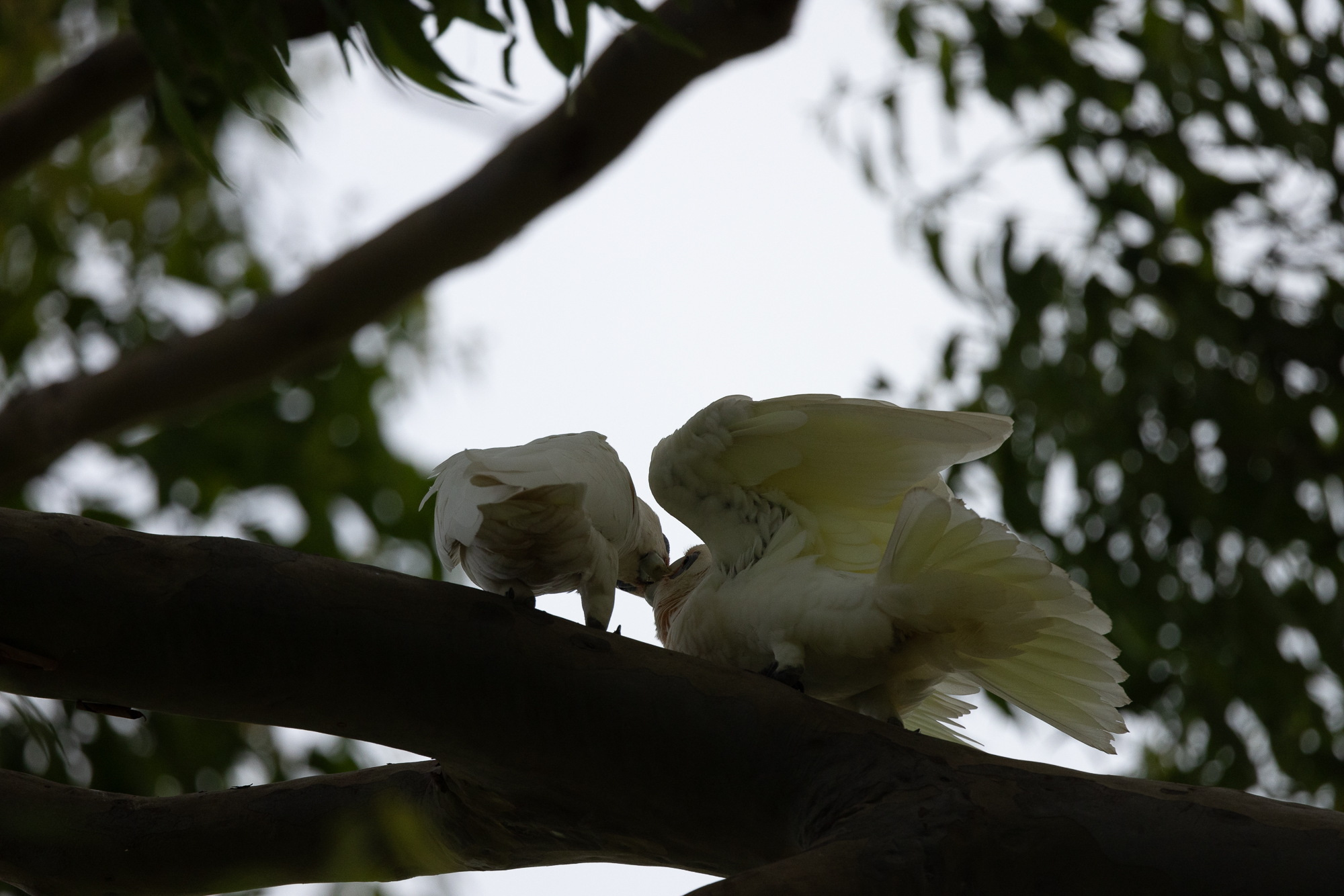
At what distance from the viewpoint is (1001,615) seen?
110cm

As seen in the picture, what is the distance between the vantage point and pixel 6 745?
7.63ft

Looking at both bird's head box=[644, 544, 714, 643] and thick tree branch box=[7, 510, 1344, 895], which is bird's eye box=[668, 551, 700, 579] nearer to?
bird's head box=[644, 544, 714, 643]

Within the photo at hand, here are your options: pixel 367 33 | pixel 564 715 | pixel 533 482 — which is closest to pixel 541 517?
pixel 533 482

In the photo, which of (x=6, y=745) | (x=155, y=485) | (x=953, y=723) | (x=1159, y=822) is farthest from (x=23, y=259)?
(x=1159, y=822)

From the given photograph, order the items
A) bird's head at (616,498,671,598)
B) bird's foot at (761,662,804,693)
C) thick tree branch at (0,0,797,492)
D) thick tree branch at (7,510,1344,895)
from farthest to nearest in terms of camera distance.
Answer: thick tree branch at (0,0,797,492) < bird's head at (616,498,671,598) < bird's foot at (761,662,804,693) < thick tree branch at (7,510,1344,895)

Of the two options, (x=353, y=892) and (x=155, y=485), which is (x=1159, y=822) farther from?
(x=155, y=485)

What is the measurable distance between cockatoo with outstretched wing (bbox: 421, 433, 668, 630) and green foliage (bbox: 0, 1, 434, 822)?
148cm

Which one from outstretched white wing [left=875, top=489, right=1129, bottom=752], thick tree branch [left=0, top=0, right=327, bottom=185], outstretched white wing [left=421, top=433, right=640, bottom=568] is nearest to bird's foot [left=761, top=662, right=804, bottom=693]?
outstretched white wing [left=875, top=489, right=1129, bottom=752]

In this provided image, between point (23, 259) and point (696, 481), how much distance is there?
2474mm

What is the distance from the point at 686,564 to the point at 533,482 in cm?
49

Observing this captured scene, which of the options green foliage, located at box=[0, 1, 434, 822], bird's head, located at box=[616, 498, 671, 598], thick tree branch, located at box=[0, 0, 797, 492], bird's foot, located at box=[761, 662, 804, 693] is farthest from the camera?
green foliage, located at box=[0, 1, 434, 822]

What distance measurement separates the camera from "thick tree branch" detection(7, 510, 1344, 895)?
854 mm

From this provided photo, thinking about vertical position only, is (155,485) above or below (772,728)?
below

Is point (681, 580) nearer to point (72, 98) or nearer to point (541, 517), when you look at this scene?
point (541, 517)
